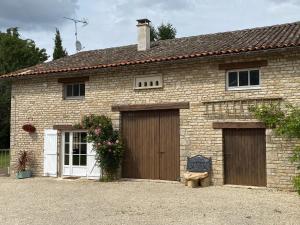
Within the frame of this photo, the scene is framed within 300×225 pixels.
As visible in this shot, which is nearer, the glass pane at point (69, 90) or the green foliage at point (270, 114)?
the green foliage at point (270, 114)

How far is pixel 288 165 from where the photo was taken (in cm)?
1120

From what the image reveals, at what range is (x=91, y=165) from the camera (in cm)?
1448

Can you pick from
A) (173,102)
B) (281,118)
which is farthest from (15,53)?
(281,118)

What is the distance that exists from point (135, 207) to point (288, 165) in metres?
4.70

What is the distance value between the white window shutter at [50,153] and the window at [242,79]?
22.7 ft

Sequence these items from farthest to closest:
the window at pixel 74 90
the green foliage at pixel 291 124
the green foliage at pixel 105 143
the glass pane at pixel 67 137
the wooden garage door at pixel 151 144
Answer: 1. the glass pane at pixel 67 137
2. the window at pixel 74 90
3. the green foliage at pixel 105 143
4. the wooden garage door at pixel 151 144
5. the green foliage at pixel 291 124

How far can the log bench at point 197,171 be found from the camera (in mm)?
11891

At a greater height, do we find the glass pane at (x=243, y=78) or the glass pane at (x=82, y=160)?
the glass pane at (x=243, y=78)

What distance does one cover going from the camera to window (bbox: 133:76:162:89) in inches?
525

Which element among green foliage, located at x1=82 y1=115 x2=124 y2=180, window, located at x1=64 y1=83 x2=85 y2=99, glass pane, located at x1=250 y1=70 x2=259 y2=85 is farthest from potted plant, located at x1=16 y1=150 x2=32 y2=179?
glass pane, located at x1=250 y1=70 x2=259 y2=85

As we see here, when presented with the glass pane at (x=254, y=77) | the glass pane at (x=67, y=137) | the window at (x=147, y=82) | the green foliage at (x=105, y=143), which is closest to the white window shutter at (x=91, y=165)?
the green foliage at (x=105, y=143)

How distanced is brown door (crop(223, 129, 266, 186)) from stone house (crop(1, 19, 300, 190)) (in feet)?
0.10

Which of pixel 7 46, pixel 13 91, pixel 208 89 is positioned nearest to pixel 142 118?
pixel 208 89

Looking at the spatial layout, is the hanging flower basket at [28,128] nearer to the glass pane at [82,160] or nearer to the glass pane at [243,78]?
the glass pane at [82,160]
